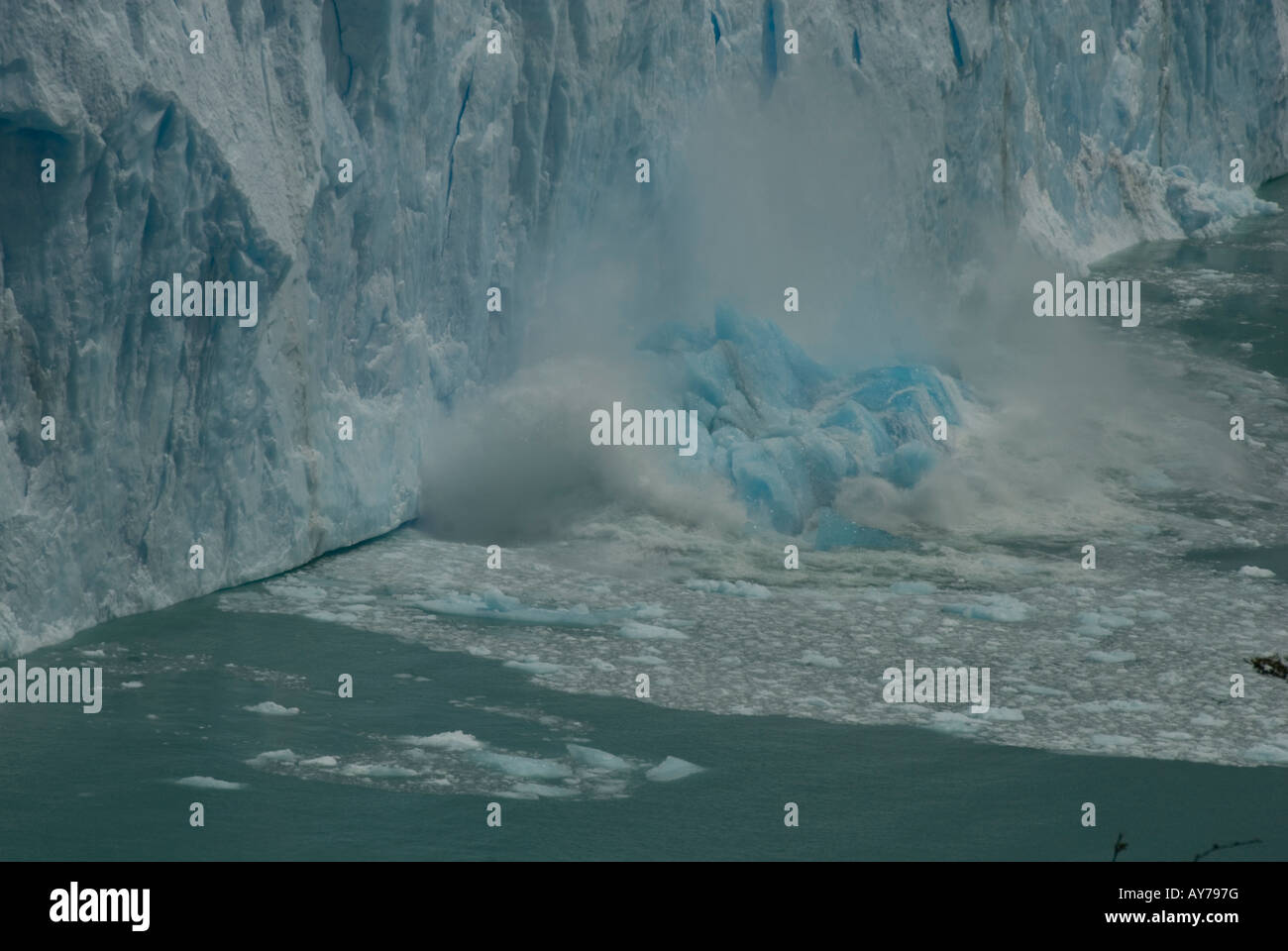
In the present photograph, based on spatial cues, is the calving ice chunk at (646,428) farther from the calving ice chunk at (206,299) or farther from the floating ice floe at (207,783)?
the floating ice floe at (207,783)

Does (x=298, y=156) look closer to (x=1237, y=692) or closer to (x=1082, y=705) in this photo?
(x=1082, y=705)

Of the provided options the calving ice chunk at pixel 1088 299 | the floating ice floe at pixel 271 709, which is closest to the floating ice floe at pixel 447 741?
the floating ice floe at pixel 271 709

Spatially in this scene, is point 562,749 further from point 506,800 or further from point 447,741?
point 506,800

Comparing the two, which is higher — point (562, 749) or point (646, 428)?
point (646, 428)

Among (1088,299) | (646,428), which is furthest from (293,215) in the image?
(1088,299)

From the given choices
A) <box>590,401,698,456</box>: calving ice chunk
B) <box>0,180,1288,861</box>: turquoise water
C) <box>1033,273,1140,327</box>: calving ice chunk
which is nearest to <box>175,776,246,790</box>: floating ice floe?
<box>0,180,1288,861</box>: turquoise water

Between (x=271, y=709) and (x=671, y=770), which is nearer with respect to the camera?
(x=671, y=770)

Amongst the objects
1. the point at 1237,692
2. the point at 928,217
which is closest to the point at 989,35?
the point at 928,217

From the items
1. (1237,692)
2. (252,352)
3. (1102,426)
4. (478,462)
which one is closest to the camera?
(1237,692)
